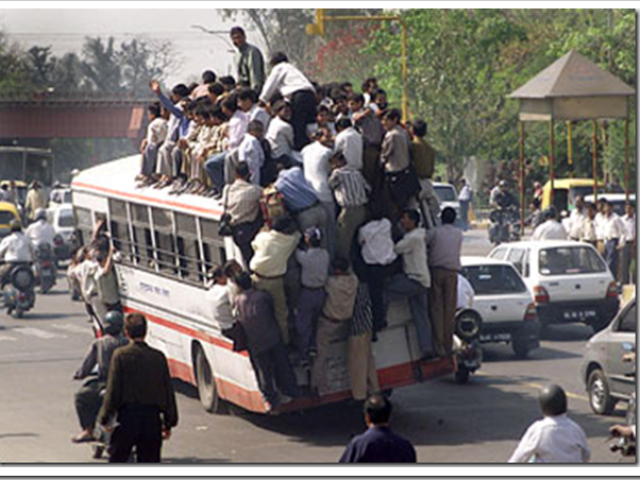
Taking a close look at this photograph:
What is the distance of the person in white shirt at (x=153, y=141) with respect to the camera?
18.9m

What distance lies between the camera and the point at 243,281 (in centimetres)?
1494

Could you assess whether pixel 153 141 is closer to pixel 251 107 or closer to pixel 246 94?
pixel 251 107

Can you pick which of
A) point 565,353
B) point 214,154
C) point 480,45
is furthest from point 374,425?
point 480,45

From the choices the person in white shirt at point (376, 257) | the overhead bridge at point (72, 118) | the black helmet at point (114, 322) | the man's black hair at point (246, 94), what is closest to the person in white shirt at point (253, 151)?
the man's black hair at point (246, 94)

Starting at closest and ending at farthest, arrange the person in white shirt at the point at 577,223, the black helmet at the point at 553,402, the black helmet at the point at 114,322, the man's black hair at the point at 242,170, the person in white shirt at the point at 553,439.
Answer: the person in white shirt at the point at 553,439
the black helmet at the point at 553,402
the black helmet at the point at 114,322
the man's black hair at the point at 242,170
the person in white shirt at the point at 577,223

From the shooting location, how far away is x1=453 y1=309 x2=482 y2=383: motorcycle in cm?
1820

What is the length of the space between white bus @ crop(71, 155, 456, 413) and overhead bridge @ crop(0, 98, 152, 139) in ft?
155

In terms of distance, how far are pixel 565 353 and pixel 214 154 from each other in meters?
7.11

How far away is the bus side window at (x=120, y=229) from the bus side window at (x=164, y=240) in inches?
42.9

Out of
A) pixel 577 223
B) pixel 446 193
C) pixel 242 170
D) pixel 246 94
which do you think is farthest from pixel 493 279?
pixel 446 193

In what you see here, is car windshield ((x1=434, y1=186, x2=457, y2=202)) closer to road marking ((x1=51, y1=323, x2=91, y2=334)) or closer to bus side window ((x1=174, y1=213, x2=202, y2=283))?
road marking ((x1=51, y1=323, x2=91, y2=334))

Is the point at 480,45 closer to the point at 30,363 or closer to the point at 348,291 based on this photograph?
the point at 30,363

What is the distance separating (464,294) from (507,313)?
1.79m

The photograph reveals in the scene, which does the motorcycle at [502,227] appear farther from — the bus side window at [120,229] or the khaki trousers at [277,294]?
the khaki trousers at [277,294]
